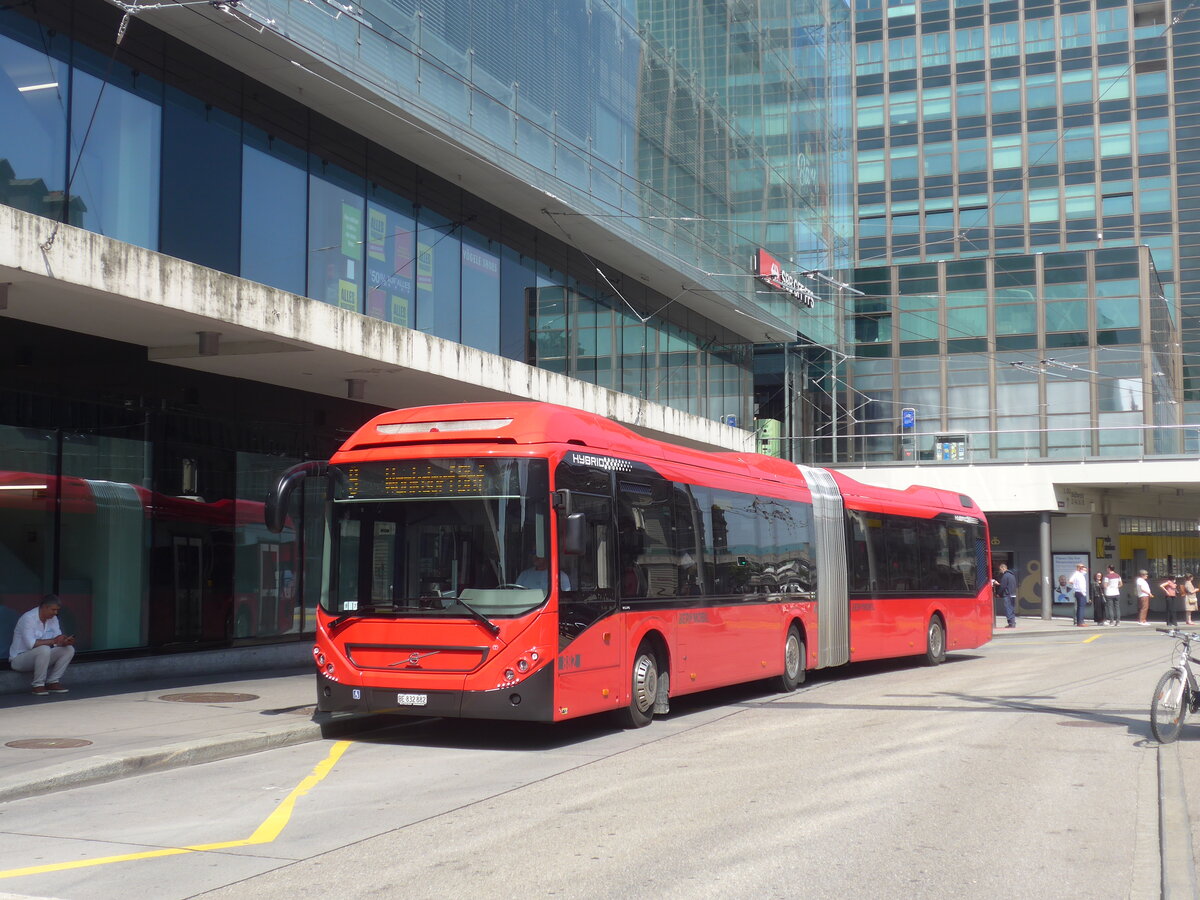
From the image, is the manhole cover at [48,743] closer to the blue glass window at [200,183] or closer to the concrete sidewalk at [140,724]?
the concrete sidewalk at [140,724]

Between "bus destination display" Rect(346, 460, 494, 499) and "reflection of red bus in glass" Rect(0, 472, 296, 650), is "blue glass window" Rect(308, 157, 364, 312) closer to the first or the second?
"reflection of red bus in glass" Rect(0, 472, 296, 650)

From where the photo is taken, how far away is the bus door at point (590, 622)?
11.4 m

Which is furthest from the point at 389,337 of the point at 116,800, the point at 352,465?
the point at 116,800

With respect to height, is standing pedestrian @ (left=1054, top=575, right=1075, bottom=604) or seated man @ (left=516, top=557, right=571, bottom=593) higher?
seated man @ (left=516, top=557, right=571, bottom=593)

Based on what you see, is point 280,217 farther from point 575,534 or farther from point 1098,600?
point 1098,600

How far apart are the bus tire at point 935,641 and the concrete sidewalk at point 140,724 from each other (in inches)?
427

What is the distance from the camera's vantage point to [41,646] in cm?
1446

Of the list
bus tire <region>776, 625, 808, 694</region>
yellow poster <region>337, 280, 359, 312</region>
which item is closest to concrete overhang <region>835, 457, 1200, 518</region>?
bus tire <region>776, 625, 808, 694</region>

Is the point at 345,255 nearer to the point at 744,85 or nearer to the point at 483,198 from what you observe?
the point at 483,198

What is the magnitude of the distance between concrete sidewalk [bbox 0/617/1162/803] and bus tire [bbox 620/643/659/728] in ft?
9.28

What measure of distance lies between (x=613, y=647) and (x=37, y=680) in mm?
7073

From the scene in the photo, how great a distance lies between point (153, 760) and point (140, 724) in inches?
84.2

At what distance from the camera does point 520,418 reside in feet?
38.7

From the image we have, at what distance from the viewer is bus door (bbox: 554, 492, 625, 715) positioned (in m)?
11.4
